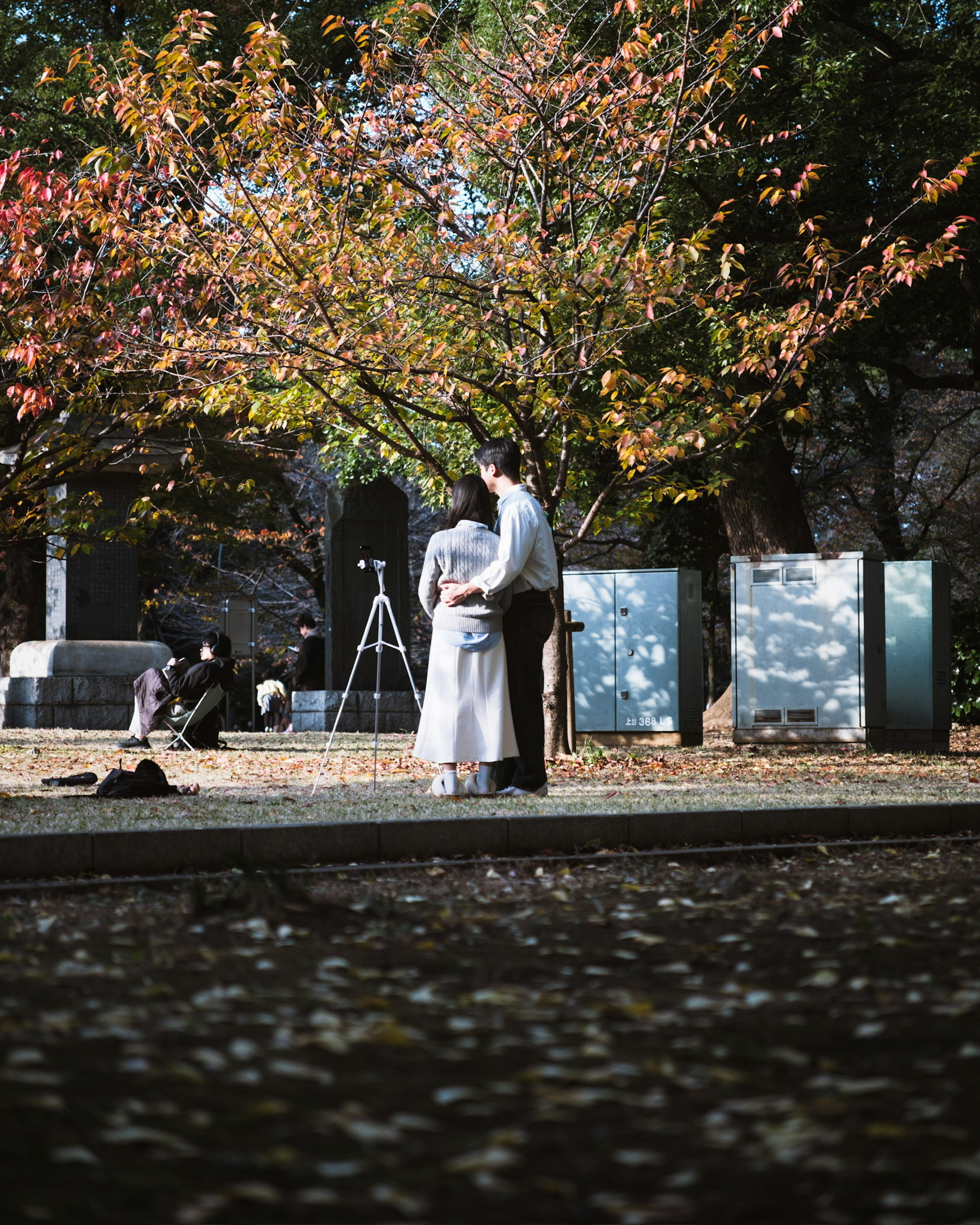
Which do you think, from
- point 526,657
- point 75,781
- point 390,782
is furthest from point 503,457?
Answer: point 75,781

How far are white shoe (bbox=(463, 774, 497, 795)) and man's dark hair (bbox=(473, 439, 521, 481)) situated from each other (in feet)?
6.18

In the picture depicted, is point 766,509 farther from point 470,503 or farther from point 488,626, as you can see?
point 488,626

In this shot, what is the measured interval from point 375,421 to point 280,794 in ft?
23.7

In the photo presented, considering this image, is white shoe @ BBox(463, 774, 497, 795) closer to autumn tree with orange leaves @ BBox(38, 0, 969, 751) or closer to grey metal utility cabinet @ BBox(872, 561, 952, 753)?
autumn tree with orange leaves @ BBox(38, 0, 969, 751)

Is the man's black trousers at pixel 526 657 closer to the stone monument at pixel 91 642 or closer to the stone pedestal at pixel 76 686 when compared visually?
the stone monument at pixel 91 642

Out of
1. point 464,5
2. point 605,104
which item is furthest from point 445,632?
point 464,5

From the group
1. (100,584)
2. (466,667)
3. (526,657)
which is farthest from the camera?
(100,584)

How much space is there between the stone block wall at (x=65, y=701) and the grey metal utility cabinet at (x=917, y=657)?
31.0 ft

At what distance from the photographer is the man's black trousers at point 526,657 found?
8.87 meters

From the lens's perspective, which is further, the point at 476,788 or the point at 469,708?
the point at 476,788

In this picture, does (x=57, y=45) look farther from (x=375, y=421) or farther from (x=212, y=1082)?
(x=212, y=1082)

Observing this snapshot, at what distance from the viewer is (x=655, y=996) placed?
3805mm

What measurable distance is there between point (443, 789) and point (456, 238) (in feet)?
17.6

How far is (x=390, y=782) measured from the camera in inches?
409
